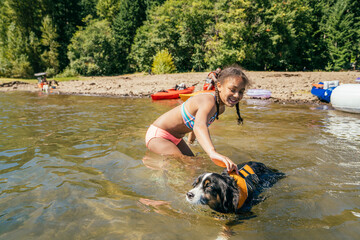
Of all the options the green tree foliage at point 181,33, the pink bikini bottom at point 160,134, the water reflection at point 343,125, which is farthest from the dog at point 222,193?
the green tree foliage at point 181,33

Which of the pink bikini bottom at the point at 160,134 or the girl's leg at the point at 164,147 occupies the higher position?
the pink bikini bottom at the point at 160,134

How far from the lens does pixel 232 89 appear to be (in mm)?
3365

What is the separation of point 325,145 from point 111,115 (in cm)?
724

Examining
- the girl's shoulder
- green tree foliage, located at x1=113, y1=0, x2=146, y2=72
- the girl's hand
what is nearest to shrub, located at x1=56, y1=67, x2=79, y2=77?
green tree foliage, located at x1=113, y1=0, x2=146, y2=72

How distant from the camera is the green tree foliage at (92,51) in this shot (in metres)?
36.6

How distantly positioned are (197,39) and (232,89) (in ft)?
107

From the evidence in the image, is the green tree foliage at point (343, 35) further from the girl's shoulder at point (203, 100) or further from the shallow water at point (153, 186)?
the girl's shoulder at point (203, 100)

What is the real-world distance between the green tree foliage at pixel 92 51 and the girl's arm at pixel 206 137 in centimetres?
3637

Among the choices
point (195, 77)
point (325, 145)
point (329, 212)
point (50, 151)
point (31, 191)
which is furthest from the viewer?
point (195, 77)

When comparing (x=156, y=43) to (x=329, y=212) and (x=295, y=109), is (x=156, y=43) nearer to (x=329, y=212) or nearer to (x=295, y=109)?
(x=295, y=109)

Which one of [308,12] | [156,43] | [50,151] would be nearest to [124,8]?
[156,43]

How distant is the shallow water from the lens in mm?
2623

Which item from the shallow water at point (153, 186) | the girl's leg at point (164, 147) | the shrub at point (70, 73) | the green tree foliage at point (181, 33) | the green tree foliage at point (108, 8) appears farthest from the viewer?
the green tree foliage at point (108, 8)

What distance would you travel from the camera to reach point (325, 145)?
19.0 feet
